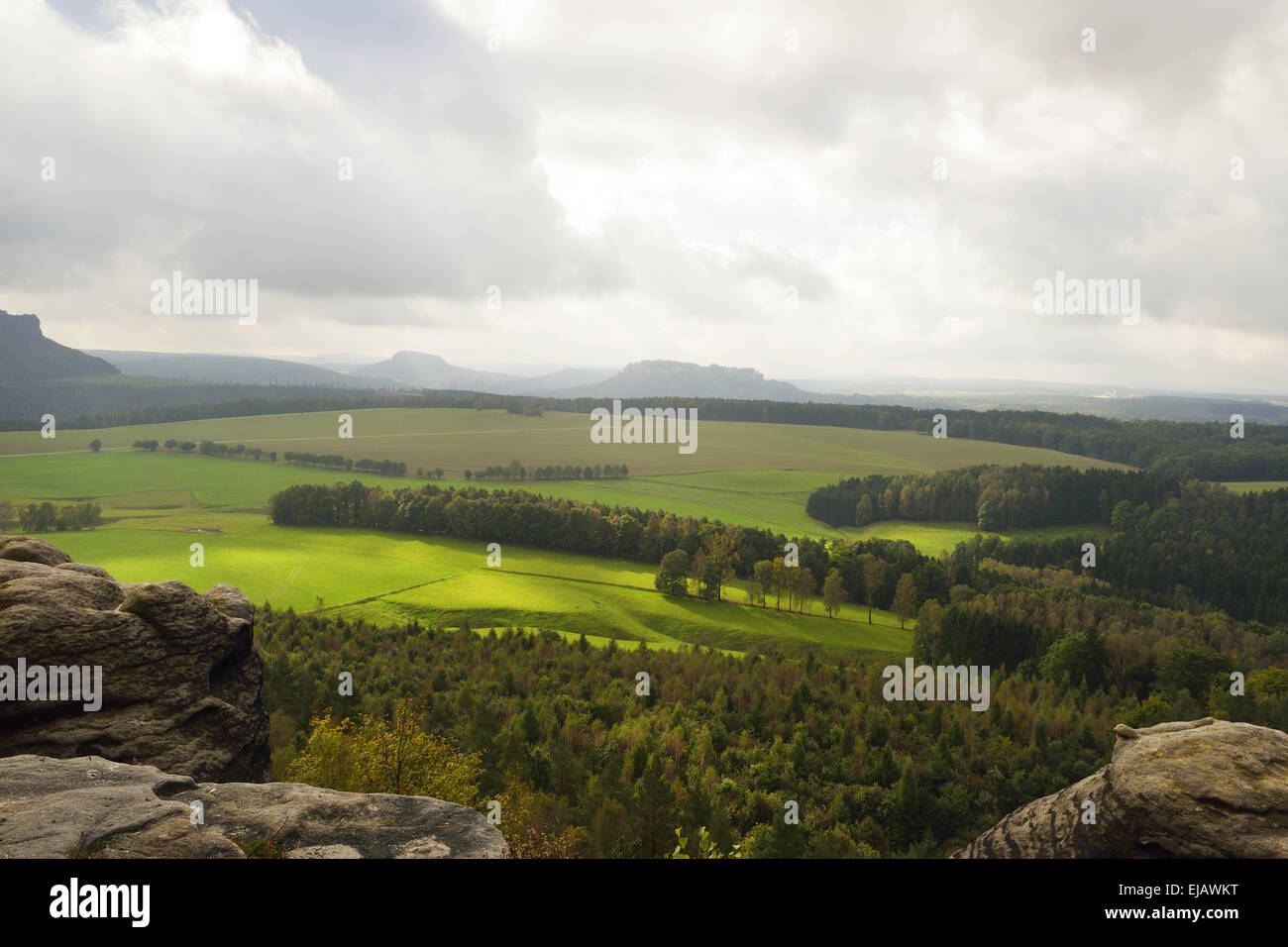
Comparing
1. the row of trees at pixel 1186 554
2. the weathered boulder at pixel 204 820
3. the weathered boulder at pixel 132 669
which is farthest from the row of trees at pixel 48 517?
the row of trees at pixel 1186 554

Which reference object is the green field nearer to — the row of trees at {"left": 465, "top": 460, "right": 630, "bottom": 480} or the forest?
the row of trees at {"left": 465, "top": 460, "right": 630, "bottom": 480}

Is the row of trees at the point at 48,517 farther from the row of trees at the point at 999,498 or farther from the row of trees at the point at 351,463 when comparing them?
the row of trees at the point at 999,498

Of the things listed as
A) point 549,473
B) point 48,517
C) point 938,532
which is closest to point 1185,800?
point 938,532

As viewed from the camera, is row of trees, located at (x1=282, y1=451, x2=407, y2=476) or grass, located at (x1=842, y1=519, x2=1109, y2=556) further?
row of trees, located at (x1=282, y1=451, x2=407, y2=476)

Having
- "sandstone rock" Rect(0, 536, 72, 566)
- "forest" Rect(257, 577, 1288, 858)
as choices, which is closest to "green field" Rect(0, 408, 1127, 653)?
"forest" Rect(257, 577, 1288, 858)

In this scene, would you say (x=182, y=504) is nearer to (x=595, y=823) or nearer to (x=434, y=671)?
(x=434, y=671)

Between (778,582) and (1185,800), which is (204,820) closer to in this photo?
(1185,800)
